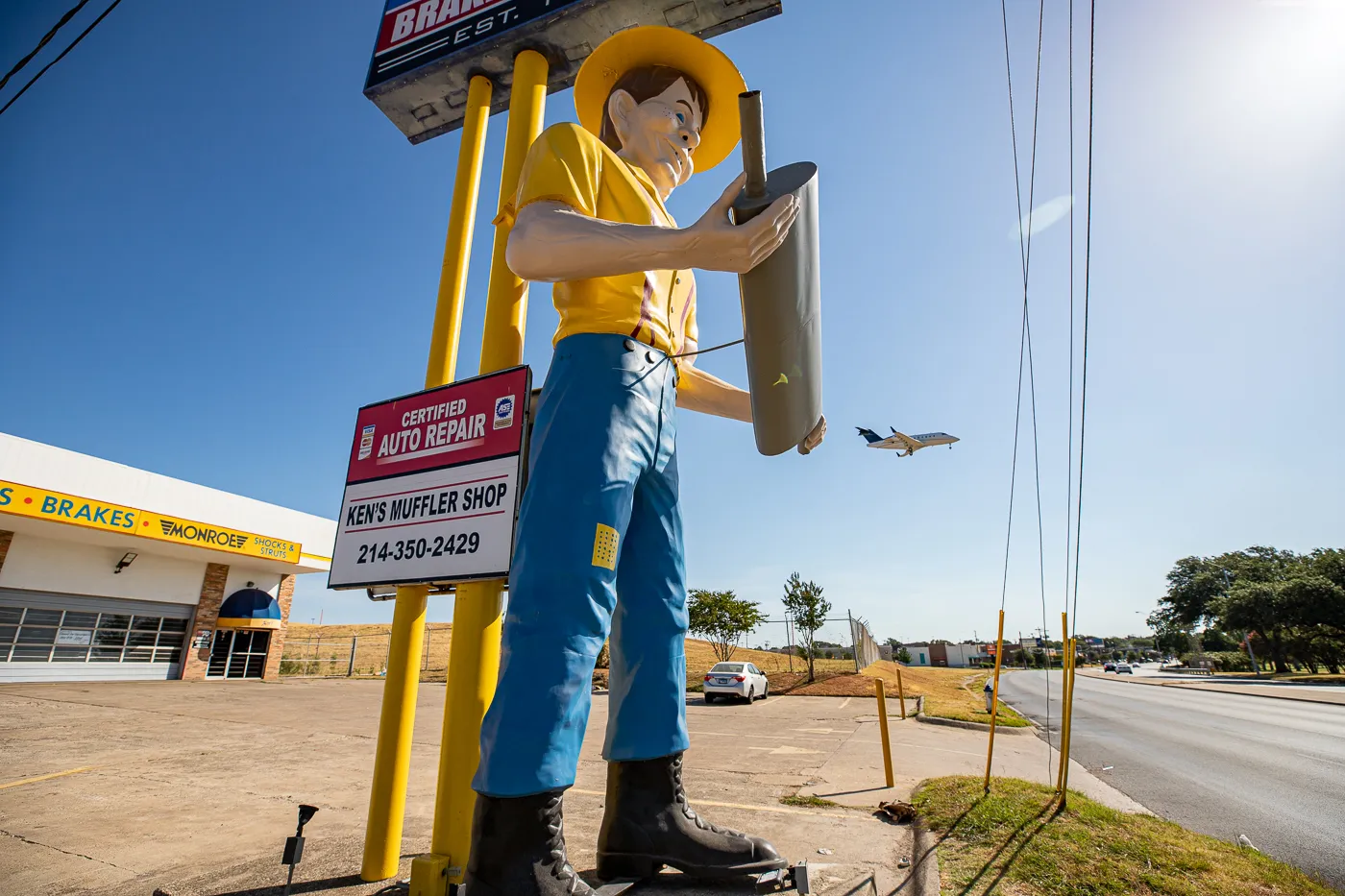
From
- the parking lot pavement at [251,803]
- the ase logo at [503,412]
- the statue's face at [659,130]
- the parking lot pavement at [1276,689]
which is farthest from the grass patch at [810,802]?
the parking lot pavement at [1276,689]

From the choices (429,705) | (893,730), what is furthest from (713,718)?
(429,705)

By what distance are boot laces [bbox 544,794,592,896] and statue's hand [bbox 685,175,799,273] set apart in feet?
4.91

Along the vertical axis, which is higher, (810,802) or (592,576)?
(592,576)

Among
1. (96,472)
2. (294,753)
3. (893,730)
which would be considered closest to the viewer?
(294,753)

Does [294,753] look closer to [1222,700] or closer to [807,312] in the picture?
[807,312]

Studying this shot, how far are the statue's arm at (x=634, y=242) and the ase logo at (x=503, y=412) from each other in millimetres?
587

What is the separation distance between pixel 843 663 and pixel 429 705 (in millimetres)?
17597

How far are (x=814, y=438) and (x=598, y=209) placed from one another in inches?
45.6

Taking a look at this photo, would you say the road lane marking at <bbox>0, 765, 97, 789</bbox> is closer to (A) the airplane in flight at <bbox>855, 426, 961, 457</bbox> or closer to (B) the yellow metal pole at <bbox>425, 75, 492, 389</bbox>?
(B) the yellow metal pole at <bbox>425, 75, 492, 389</bbox>

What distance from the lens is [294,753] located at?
205 inches

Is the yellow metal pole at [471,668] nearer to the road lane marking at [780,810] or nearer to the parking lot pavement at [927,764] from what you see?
the road lane marking at [780,810]

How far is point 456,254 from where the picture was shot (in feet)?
9.48

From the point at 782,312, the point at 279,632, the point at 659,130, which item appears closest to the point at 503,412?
the point at 782,312

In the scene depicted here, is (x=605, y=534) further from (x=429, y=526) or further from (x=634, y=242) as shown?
(x=429, y=526)
